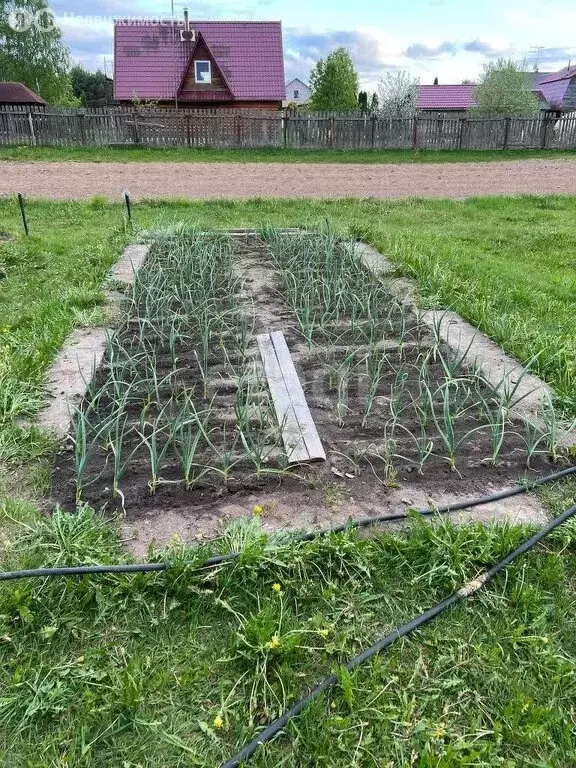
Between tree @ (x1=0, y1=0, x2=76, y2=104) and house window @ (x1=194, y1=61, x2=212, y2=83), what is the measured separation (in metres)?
12.4

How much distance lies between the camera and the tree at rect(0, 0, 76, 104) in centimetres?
2926

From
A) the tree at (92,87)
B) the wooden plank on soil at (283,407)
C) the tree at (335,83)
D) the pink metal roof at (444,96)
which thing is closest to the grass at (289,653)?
the wooden plank on soil at (283,407)

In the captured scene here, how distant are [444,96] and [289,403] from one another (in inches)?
1445

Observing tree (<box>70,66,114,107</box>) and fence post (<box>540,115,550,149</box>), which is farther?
tree (<box>70,66,114,107</box>)

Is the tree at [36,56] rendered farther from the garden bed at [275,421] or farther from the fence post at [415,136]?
the garden bed at [275,421]

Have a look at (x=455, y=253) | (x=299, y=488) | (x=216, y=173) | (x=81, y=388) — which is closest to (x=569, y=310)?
(x=455, y=253)

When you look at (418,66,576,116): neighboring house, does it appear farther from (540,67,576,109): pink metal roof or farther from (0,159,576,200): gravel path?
(0,159,576,200): gravel path

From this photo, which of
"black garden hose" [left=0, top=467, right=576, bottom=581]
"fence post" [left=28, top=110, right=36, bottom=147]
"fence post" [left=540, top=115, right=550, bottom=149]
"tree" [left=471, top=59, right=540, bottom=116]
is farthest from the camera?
"tree" [left=471, top=59, right=540, bottom=116]

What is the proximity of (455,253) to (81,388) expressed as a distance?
386cm

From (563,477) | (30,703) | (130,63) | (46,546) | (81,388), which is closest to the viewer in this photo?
(30,703)

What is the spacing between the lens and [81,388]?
2.67 metres

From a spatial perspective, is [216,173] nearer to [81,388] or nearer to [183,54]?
[81,388]

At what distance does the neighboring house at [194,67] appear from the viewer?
2170cm

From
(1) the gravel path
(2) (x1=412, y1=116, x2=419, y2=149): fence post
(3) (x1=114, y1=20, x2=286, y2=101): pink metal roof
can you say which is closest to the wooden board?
(1) the gravel path
